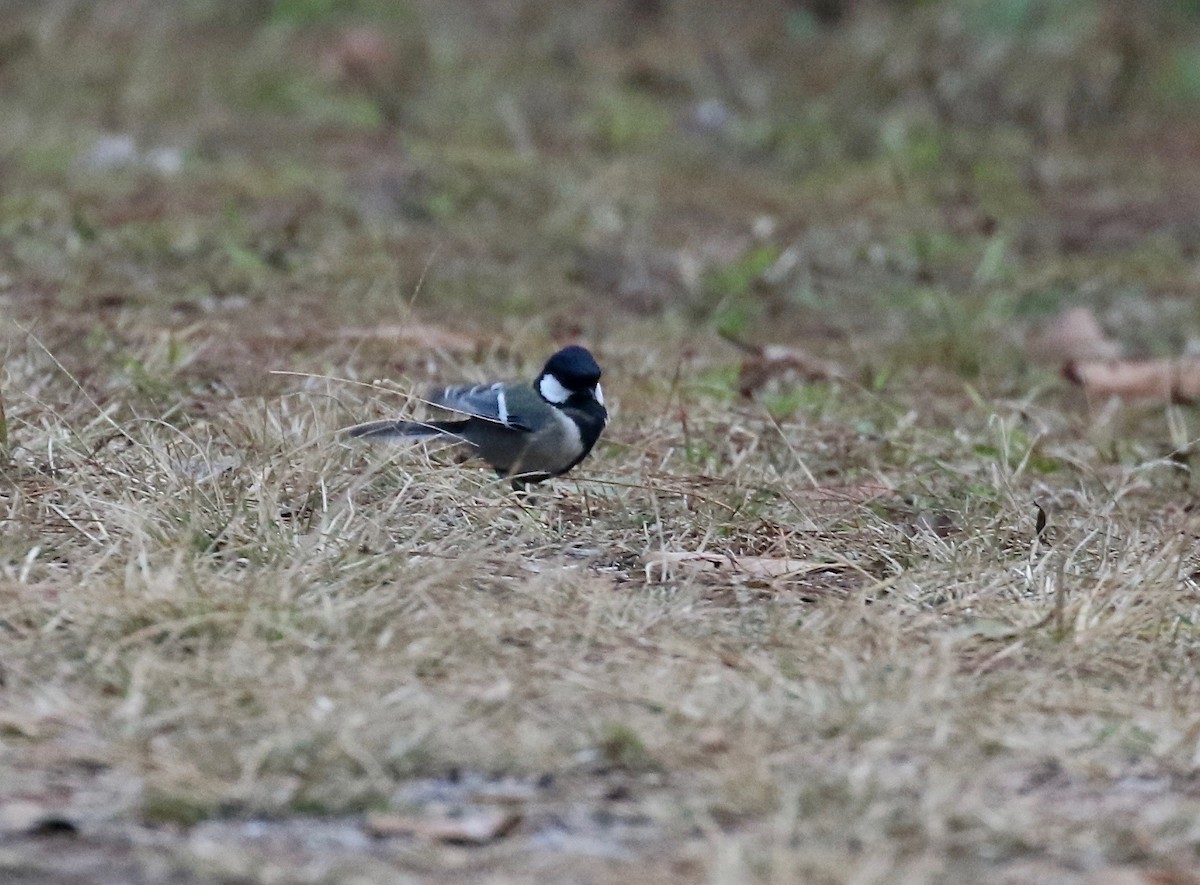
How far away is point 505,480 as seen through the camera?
4359 millimetres

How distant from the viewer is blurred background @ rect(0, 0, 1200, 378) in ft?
22.7

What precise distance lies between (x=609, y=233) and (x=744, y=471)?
12.8 ft

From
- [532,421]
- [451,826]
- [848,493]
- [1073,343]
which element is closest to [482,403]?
[532,421]

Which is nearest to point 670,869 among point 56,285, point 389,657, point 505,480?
point 389,657

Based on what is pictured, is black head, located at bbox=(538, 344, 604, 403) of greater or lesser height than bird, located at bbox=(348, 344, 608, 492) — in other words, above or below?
above

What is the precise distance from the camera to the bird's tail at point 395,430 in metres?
4.28

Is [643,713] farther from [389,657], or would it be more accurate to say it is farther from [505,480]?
[505,480]

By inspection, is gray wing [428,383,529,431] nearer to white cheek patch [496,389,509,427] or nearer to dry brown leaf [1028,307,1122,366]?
white cheek patch [496,389,509,427]

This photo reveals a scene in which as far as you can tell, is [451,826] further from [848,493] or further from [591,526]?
[848,493]

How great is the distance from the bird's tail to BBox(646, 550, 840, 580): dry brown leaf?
62 centimetres

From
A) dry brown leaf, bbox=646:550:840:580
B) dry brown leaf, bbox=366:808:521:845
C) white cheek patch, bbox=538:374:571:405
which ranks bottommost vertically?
dry brown leaf, bbox=646:550:840:580

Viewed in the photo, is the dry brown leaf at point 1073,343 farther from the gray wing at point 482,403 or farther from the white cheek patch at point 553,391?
the gray wing at point 482,403

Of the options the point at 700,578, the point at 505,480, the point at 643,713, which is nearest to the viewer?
the point at 643,713

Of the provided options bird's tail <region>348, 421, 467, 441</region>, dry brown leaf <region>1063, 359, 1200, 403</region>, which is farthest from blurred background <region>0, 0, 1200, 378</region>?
bird's tail <region>348, 421, 467, 441</region>
